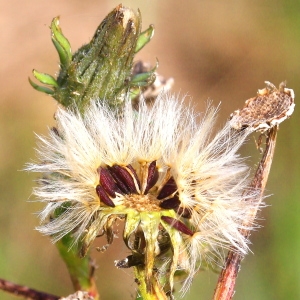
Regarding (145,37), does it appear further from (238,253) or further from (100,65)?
(238,253)

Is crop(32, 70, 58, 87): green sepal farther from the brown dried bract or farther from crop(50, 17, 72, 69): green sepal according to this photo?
the brown dried bract

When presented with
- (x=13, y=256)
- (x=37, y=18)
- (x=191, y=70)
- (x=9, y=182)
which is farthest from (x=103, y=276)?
(x=37, y=18)

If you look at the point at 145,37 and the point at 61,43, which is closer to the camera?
the point at 61,43

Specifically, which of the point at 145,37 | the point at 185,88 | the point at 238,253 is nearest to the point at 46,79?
the point at 145,37

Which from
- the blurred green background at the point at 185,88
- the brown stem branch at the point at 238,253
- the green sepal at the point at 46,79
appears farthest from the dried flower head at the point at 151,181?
the blurred green background at the point at 185,88

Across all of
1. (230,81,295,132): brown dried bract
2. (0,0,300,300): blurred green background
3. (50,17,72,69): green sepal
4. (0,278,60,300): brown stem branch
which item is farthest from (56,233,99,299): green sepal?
(0,0,300,300): blurred green background

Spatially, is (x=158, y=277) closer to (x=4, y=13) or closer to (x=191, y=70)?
(x=191, y=70)
